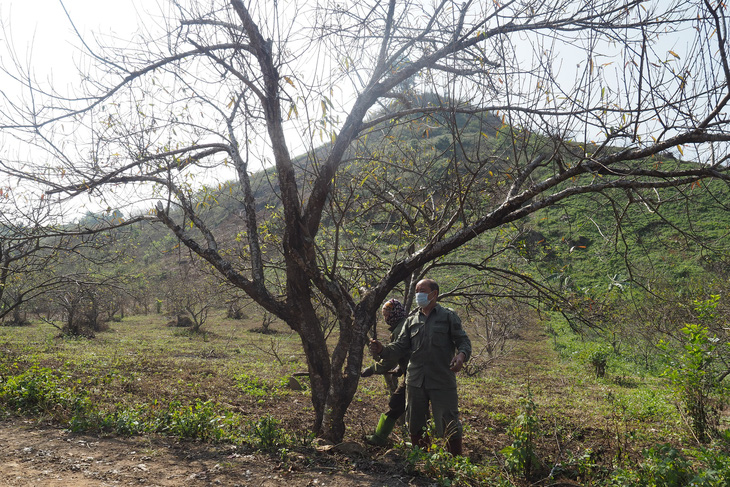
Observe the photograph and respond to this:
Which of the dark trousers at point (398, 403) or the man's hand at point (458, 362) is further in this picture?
the dark trousers at point (398, 403)

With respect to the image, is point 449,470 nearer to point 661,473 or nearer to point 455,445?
point 455,445

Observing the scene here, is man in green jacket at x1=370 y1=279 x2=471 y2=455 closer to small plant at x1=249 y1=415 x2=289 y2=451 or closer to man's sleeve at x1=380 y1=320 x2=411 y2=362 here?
man's sleeve at x1=380 y1=320 x2=411 y2=362

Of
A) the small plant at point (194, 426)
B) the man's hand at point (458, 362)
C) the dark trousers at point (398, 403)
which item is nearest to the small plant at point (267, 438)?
the small plant at point (194, 426)

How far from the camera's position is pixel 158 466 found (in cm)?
379

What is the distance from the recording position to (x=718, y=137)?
129 inches

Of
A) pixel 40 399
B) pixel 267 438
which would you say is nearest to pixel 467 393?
pixel 267 438

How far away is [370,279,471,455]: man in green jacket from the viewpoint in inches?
167

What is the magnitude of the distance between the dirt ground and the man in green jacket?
0.52 metres

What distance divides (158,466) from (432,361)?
2544 millimetres

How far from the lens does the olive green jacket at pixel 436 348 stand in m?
4.27

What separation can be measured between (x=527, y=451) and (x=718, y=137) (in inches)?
107

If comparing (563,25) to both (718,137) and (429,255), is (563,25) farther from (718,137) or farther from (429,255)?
(429,255)

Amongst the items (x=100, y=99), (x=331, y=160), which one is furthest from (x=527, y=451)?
(x=100, y=99)

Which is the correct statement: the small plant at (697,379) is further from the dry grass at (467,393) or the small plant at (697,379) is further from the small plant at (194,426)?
the small plant at (194,426)
